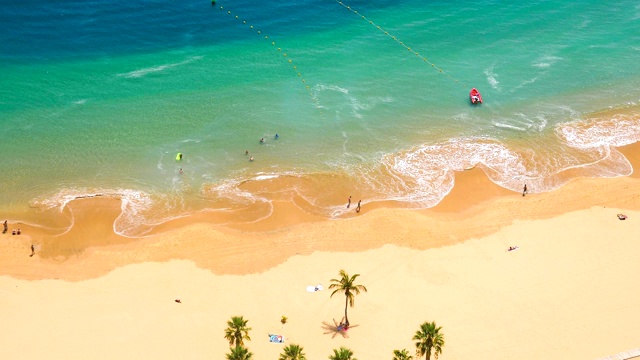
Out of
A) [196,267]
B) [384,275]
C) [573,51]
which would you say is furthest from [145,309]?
[573,51]

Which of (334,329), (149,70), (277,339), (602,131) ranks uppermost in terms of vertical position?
(149,70)

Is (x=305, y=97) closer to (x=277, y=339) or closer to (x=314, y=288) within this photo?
(x=314, y=288)

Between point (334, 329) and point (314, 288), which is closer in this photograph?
point (334, 329)

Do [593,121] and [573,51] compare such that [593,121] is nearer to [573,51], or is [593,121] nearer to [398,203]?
[573,51]

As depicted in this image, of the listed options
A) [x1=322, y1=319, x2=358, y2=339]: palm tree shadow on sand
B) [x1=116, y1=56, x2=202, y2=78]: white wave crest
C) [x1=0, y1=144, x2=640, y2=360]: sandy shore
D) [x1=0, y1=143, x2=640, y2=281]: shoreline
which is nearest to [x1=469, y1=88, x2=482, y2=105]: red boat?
[x1=0, y1=143, x2=640, y2=281]: shoreline

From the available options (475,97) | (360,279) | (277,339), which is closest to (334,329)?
(277,339)

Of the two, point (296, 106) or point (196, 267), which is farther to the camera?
point (296, 106)
